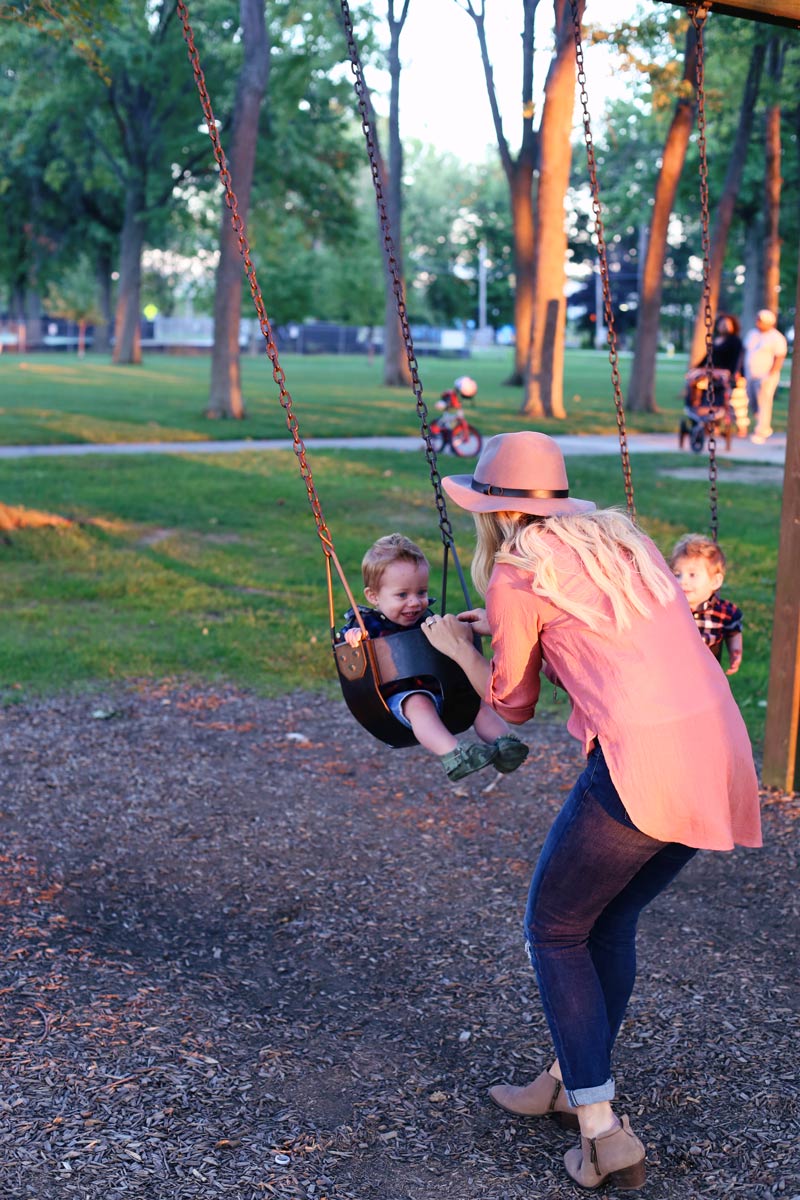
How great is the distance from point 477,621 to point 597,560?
0.63 metres

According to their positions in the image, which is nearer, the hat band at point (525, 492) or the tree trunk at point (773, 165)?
the hat band at point (525, 492)

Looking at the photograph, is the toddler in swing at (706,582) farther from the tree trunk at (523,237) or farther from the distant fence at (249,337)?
the distant fence at (249,337)

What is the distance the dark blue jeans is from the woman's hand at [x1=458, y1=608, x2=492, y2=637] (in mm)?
558

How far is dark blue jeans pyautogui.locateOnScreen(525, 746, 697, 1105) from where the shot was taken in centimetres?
289

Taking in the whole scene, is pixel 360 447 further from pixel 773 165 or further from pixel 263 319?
pixel 773 165

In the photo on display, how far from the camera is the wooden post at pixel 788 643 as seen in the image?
570 centimetres

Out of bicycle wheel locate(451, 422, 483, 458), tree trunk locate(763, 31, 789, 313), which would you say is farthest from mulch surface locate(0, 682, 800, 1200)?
tree trunk locate(763, 31, 789, 313)

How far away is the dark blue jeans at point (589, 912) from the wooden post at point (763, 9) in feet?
10.7

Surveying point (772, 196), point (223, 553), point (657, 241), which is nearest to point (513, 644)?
point (223, 553)

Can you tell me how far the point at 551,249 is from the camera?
898 inches

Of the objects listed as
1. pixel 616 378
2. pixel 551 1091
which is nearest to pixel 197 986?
pixel 551 1091

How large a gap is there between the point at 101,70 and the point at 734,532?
282 inches

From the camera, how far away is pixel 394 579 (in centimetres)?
389

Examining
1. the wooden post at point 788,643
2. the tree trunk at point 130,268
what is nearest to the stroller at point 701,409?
the wooden post at point 788,643
